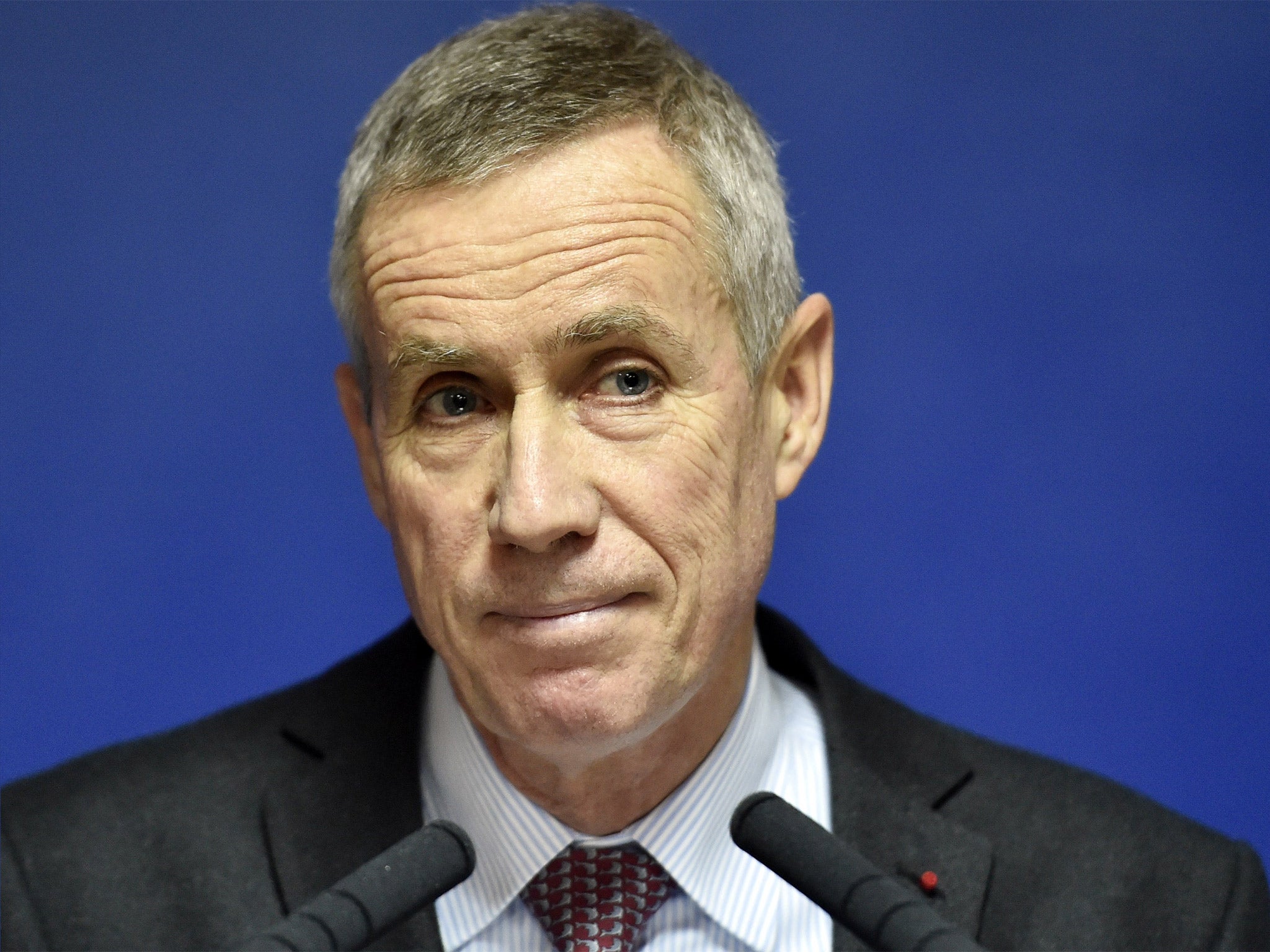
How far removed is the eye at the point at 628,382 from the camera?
2.21 metres

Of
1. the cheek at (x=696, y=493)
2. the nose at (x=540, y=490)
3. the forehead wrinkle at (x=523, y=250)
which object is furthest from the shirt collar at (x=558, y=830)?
the forehead wrinkle at (x=523, y=250)

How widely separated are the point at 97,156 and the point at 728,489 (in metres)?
1.57

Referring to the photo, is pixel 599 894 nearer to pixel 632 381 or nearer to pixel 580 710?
pixel 580 710

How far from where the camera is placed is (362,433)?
8.29ft

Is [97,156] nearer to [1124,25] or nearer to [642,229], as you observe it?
[642,229]

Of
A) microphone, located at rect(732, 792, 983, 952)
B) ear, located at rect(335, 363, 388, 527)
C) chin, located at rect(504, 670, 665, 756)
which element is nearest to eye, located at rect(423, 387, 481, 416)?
ear, located at rect(335, 363, 388, 527)

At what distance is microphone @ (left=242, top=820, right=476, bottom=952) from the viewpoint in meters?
1.50

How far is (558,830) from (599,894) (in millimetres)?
111

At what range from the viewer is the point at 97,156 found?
311cm

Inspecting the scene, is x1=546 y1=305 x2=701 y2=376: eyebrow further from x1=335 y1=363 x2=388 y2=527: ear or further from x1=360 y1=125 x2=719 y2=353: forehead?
x1=335 y1=363 x2=388 y2=527: ear

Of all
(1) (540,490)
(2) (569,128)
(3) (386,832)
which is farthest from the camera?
(3) (386,832)

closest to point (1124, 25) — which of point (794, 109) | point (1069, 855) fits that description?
point (794, 109)

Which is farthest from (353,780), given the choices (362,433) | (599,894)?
(362,433)

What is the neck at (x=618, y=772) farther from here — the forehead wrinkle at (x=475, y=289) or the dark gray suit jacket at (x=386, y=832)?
the forehead wrinkle at (x=475, y=289)
